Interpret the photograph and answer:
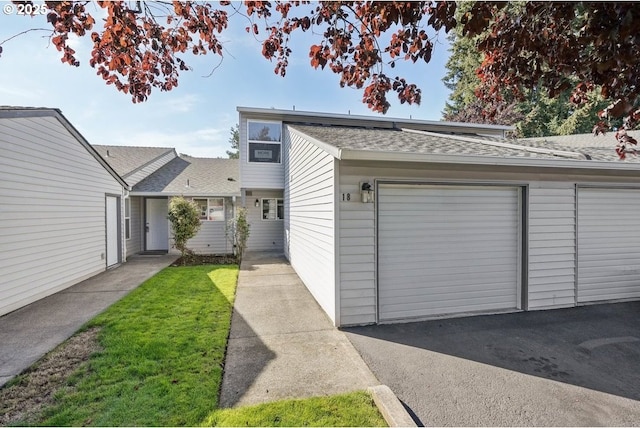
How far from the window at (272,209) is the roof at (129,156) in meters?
5.45

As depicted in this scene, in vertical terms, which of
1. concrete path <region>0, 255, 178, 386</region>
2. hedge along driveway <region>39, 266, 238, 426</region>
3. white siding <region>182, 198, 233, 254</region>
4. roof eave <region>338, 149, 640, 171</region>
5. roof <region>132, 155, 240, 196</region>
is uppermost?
roof <region>132, 155, 240, 196</region>

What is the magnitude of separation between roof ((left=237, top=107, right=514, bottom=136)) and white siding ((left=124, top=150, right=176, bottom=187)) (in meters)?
5.27

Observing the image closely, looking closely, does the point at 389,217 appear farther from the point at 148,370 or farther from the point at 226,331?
the point at 148,370

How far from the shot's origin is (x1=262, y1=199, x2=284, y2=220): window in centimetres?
1319

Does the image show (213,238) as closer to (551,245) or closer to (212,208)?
(212,208)

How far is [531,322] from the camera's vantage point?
5027 mm

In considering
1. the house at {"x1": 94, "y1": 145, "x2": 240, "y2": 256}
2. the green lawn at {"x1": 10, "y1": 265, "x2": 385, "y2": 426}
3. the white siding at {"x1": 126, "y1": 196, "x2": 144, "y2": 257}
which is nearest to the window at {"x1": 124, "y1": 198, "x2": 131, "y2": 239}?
the house at {"x1": 94, "y1": 145, "x2": 240, "y2": 256}

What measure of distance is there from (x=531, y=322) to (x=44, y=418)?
6.44 metres

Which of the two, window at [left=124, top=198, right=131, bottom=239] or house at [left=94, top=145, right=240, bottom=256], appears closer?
window at [left=124, top=198, right=131, bottom=239]

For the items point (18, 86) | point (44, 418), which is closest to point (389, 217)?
point (44, 418)

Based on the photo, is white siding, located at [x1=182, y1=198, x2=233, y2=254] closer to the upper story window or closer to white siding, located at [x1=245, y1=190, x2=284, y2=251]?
white siding, located at [x1=245, y1=190, x2=284, y2=251]

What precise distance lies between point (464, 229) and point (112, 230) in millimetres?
10303

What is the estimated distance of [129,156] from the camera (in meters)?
14.6

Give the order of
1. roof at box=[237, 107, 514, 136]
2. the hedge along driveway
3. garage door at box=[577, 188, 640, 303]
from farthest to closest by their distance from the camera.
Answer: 1. roof at box=[237, 107, 514, 136]
2. garage door at box=[577, 188, 640, 303]
3. the hedge along driveway
